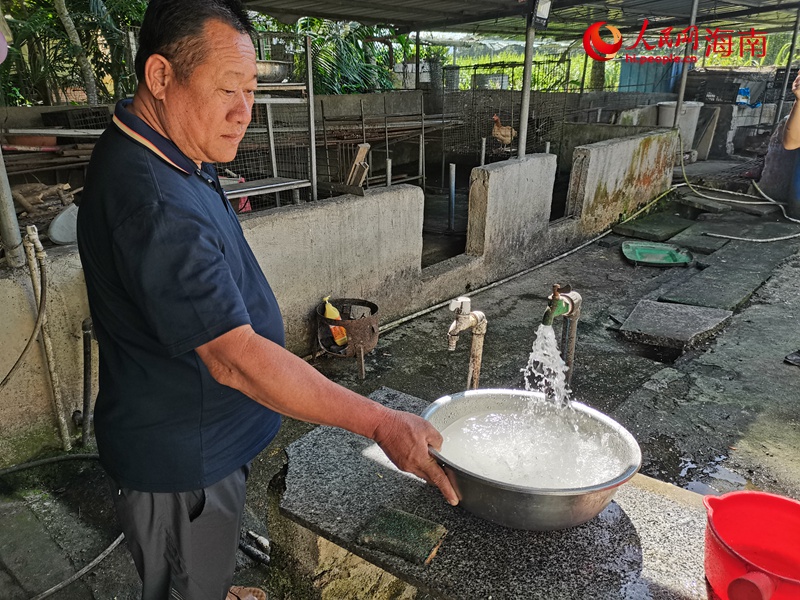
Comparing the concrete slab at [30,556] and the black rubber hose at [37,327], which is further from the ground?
the black rubber hose at [37,327]

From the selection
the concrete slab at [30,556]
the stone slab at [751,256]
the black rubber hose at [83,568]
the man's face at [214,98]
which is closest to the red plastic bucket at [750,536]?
the man's face at [214,98]

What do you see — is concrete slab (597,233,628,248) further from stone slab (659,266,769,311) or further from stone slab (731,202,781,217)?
stone slab (731,202,781,217)

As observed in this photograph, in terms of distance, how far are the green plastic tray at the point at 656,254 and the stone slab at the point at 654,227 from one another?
1.25ft

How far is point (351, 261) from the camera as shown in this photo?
16.0 feet

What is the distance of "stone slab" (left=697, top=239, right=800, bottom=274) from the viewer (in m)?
6.67

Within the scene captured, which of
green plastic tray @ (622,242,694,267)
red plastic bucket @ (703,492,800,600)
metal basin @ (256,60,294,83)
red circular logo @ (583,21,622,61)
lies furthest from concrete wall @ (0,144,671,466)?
red circular logo @ (583,21,622,61)

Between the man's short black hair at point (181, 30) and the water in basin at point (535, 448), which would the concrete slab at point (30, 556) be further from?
the man's short black hair at point (181, 30)

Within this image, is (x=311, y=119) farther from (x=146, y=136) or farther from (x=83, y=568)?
(x=83, y=568)

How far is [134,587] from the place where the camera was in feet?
8.55

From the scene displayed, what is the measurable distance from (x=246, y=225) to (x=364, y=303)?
1269mm

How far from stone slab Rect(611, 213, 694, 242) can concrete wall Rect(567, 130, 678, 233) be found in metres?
0.22

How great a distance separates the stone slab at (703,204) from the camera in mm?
9266

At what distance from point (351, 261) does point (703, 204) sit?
24.0 ft

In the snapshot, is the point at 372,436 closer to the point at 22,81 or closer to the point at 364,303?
the point at 364,303
